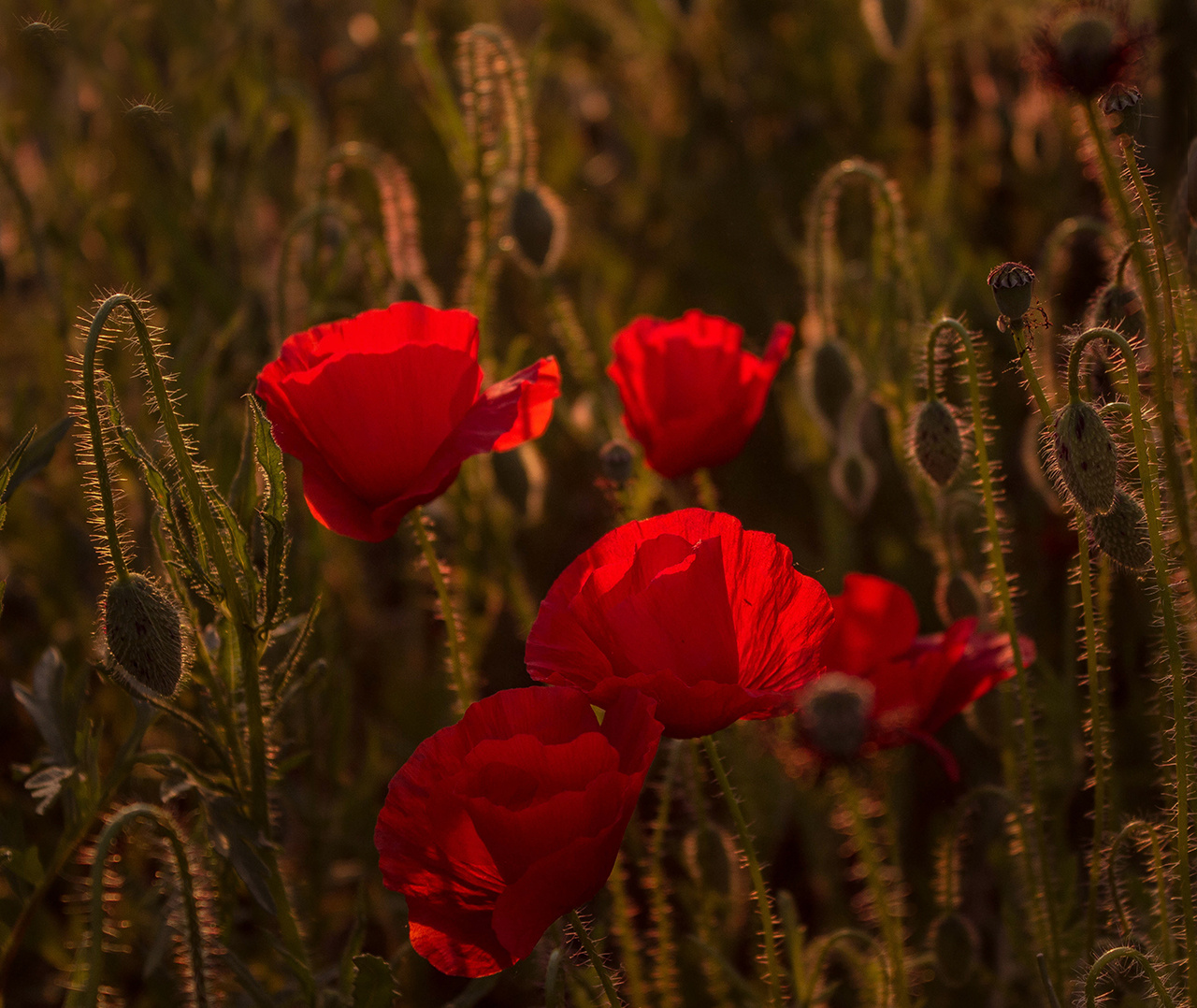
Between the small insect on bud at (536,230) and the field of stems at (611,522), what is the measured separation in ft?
0.04

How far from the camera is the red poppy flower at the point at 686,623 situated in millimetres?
812

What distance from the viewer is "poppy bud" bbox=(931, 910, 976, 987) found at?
46.6 inches

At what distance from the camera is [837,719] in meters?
0.88

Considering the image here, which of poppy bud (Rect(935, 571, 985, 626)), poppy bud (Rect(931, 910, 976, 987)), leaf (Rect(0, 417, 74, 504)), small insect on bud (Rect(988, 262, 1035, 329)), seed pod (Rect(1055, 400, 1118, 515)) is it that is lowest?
poppy bud (Rect(931, 910, 976, 987))

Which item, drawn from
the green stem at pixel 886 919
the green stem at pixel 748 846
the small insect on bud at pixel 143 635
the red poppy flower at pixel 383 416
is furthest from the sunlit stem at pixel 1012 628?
the small insect on bud at pixel 143 635

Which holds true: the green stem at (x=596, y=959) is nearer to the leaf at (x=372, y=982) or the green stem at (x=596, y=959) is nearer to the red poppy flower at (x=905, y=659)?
the leaf at (x=372, y=982)

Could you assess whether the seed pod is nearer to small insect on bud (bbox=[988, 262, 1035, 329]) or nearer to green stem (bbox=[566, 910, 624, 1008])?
small insect on bud (bbox=[988, 262, 1035, 329])

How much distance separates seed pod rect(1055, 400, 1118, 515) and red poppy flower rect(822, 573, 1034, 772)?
0.27 metres

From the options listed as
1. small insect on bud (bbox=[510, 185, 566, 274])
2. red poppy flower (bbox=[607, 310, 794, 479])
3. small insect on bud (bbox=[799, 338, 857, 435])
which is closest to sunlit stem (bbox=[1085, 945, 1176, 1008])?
red poppy flower (bbox=[607, 310, 794, 479])

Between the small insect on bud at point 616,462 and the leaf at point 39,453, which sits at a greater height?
the leaf at point 39,453

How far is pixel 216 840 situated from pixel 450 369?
403 mm

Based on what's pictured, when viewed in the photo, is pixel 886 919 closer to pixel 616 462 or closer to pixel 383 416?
pixel 616 462

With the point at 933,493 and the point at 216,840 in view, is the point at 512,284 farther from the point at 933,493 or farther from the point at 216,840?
the point at 216,840

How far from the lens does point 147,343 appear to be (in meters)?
0.93
